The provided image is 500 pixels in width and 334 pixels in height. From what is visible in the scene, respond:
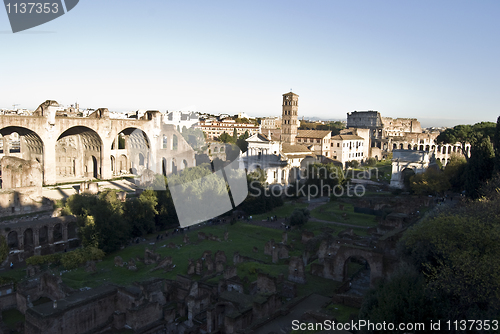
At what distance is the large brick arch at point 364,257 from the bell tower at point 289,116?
109 ft

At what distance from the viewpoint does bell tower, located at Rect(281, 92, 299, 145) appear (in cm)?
4866

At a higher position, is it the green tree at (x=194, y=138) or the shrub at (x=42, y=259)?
the green tree at (x=194, y=138)

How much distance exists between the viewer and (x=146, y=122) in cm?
4528

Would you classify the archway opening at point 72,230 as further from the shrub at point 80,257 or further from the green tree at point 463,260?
the green tree at point 463,260

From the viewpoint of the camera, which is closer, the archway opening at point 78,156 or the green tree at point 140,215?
the green tree at point 140,215

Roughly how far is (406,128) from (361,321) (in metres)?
86.6

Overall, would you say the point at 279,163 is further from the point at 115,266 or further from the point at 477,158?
the point at 115,266

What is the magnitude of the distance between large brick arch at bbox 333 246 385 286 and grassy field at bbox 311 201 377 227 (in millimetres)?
10748

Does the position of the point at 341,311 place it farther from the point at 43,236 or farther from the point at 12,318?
the point at 43,236

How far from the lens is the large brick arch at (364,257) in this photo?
1633 centimetres

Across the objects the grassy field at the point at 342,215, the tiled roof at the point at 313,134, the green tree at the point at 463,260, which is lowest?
the grassy field at the point at 342,215

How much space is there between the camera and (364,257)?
16797mm

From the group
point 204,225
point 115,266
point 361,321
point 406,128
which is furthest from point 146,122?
point 406,128

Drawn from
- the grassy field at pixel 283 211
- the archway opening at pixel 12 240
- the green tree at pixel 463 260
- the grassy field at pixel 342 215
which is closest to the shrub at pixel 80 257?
the archway opening at pixel 12 240
